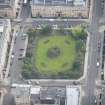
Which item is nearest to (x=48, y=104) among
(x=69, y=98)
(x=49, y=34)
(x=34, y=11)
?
(x=69, y=98)

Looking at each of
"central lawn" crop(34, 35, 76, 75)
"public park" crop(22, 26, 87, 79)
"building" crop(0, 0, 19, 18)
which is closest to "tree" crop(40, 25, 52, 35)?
"public park" crop(22, 26, 87, 79)

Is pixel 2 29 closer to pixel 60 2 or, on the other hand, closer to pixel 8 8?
pixel 8 8

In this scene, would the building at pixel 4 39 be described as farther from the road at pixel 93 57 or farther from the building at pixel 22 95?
the road at pixel 93 57

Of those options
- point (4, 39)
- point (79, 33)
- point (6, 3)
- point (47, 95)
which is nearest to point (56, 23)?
point (79, 33)

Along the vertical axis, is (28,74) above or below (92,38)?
below

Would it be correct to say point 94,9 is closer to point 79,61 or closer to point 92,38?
point 92,38

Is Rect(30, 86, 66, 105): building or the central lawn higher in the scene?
the central lawn

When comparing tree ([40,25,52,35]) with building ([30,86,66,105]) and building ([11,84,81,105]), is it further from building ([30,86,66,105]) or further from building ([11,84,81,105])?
building ([30,86,66,105])
